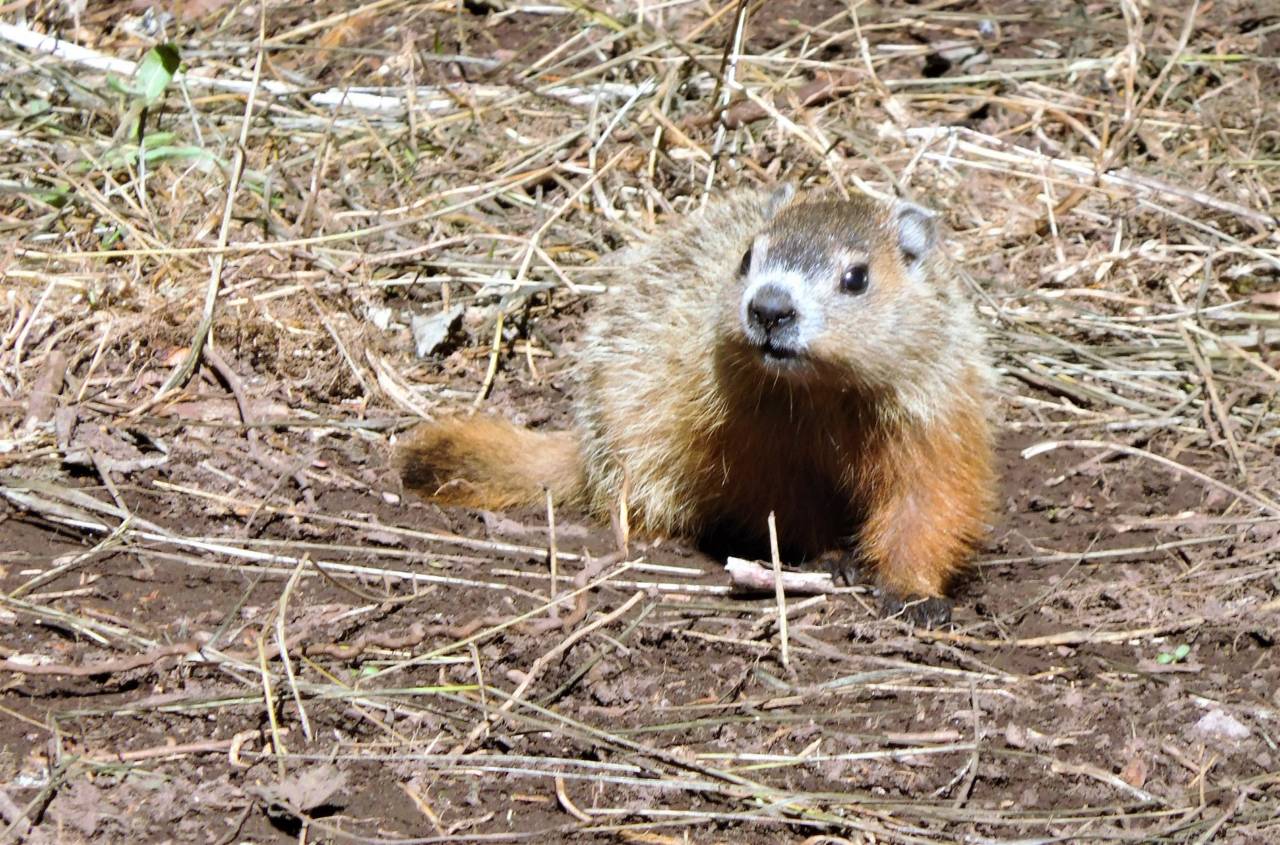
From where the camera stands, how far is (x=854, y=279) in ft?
15.5

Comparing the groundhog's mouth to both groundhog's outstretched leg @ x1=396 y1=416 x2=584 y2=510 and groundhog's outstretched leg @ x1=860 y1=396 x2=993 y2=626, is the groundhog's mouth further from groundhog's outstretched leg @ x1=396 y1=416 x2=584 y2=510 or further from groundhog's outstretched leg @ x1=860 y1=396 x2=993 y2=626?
groundhog's outstretched leg @ x1=396 y1=416 x2=584 y2=510

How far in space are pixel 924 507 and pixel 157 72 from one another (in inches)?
175

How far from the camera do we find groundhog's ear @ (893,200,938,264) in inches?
200

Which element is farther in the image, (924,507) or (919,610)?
(924,507)

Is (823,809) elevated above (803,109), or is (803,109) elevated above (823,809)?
(803,109)

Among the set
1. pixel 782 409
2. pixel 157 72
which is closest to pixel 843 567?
pixel 782 409

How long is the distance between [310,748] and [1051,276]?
4474 mm

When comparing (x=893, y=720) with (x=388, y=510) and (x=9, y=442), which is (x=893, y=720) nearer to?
(x=388, y=510)

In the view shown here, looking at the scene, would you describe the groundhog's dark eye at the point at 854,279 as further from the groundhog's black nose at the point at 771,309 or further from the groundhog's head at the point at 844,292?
the groundhog's black nose at the point at 771,309

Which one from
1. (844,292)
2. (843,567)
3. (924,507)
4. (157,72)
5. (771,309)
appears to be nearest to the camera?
(771,309)

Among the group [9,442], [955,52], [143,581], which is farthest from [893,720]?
[955,52]

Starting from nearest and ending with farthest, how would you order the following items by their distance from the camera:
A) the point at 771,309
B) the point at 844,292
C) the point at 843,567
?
the point at 771,309 < the point at 844,292 < the point at 843,567

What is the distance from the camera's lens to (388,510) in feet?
17.6

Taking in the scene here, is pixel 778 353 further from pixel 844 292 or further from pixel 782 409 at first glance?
pixel 782 409
